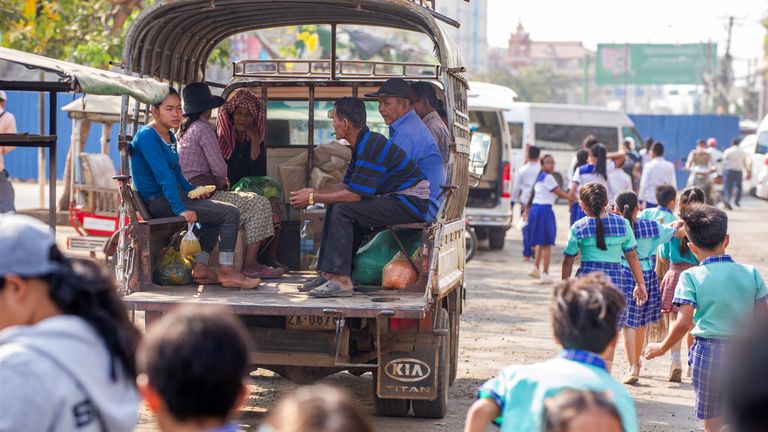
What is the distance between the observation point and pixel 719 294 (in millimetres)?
6039

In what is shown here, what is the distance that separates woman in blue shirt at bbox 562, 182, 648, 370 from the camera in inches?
348

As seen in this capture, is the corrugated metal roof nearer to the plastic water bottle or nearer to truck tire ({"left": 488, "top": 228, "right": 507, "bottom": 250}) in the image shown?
the plastic water bottle

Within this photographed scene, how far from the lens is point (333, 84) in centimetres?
987

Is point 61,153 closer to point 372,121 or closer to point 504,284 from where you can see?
point 504,284

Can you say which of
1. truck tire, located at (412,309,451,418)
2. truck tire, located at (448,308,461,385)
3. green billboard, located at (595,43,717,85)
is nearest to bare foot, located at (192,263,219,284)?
truck tire, located at (412,309,451,418)

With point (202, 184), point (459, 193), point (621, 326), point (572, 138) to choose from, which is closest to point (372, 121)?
point (459, 193)

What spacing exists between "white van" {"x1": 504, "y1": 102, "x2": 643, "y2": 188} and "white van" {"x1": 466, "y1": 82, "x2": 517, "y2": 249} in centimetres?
1110

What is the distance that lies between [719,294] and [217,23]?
4.90m

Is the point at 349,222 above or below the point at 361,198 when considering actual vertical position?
below

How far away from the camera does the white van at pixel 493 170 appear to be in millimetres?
19031

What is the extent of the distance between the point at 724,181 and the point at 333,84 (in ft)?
77.3

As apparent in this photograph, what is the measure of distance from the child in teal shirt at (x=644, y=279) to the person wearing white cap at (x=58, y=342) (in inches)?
265

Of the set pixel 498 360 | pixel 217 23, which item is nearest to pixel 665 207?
Result: pixel 498 360

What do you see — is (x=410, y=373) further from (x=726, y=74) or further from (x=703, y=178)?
(x=726, y=74)
